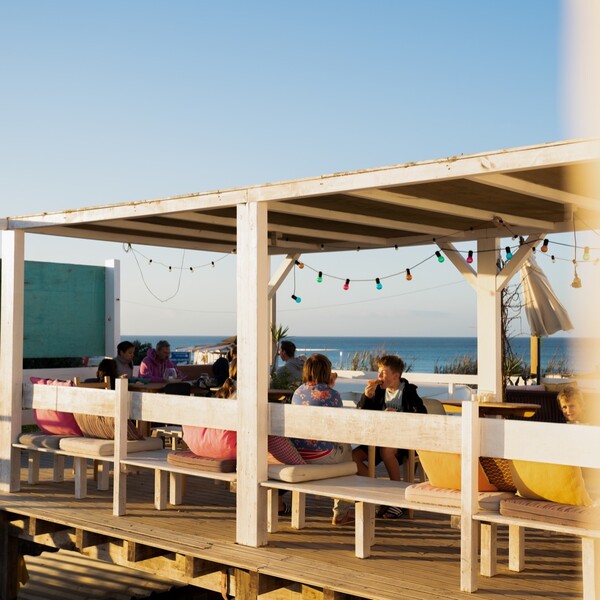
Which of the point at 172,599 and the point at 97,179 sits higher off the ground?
the point at 97,179

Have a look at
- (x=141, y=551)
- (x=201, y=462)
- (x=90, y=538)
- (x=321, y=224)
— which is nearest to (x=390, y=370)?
(x=201, y=462)

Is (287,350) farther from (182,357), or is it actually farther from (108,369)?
Result: (182,357)

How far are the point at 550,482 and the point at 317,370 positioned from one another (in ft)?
6.49

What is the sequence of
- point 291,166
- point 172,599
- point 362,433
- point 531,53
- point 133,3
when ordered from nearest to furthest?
point 362,433, point 172,599, point 133,3, point 531,53, point 291,166

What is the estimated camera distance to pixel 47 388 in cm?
746

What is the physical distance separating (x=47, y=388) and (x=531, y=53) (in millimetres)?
11779

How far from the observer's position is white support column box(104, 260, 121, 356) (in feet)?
42.7

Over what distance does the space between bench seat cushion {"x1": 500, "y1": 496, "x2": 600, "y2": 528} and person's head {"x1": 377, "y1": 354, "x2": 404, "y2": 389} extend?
177 cm

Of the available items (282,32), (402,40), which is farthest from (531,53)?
(282,32)

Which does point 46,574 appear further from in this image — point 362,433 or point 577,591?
point 577,591

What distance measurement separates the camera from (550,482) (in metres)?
4.66

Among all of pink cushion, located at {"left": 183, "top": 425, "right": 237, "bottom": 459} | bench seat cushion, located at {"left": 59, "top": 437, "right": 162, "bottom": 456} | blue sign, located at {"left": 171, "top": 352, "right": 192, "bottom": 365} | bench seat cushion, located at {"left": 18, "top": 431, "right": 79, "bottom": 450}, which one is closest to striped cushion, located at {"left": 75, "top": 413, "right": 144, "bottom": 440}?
bench seat cushion, located at {"left": 59, "top": 437, "right": 162, "bottom": 456}

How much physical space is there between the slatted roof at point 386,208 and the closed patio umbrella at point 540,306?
306 centimetres

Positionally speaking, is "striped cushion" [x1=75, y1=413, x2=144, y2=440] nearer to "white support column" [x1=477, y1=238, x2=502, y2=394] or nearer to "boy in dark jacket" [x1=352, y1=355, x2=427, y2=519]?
"boy in dark jacket" [x1=352, y1=355, x2=427, y2=519]
